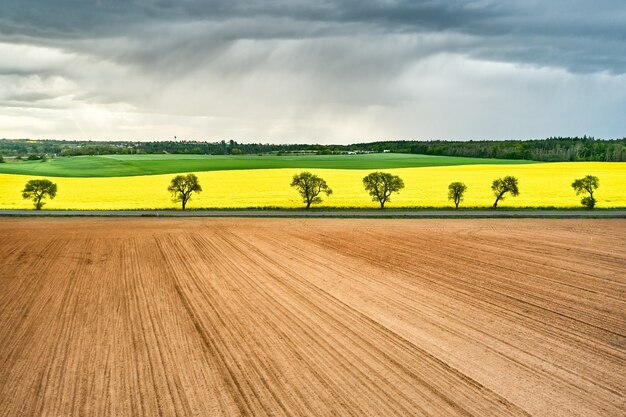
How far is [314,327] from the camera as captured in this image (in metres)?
20.5

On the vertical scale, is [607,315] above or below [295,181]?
below

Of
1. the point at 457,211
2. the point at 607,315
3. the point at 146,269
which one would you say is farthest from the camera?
the point at 457,211

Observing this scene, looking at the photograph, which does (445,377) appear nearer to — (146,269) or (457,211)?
(146,269)

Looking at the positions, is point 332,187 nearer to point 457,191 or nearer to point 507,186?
point 457,191

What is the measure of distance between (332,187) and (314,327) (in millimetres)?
56977

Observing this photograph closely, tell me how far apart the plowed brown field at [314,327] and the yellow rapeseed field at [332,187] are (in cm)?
2225

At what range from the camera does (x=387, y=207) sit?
5675 centimetres

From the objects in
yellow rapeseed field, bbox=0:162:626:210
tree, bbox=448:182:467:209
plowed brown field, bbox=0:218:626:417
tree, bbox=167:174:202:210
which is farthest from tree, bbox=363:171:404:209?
plowed brown field, bbox=0:218:626:417

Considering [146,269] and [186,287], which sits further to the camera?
[146,269]

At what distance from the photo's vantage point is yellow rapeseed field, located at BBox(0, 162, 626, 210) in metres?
60.3

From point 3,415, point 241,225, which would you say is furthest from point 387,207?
point 3,415

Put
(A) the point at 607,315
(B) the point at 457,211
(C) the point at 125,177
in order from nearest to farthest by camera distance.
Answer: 1. (A) the point at 607,315
2. (B) the point at 457,211
3. (C) the point at 125,177

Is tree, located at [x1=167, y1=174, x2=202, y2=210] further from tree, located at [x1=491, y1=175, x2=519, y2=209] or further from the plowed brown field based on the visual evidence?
tree, located at [x1=491, y1=175, x2=519, y2=209]

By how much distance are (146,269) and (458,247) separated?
67.8 feet
